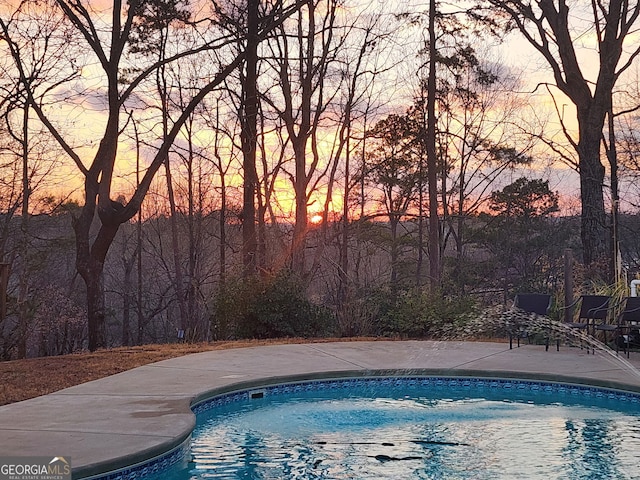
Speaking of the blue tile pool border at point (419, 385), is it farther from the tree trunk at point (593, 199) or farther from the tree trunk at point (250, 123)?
the tree trunk at point (593, 199)

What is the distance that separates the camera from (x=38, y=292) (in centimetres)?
1800

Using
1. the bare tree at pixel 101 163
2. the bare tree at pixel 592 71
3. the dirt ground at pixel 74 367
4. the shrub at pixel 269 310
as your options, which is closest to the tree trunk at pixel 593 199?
the bare tree at pixel 592 71

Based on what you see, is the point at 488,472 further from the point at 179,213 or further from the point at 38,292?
the point at 179,213

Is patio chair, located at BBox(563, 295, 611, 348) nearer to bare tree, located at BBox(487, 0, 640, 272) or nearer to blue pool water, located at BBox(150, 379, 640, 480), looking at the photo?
blue pool water, located at BBox(150, 379, 640, 480)

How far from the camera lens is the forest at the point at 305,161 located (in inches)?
523

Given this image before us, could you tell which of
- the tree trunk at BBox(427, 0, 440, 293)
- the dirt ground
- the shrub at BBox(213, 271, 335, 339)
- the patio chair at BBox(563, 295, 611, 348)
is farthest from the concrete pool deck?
the tree trunk at BBox(427, 0, 440, 293)

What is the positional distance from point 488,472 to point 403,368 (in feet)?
10.3

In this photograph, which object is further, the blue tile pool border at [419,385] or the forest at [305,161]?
the forest at [305,161]

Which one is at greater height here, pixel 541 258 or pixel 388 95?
pixel 388 95

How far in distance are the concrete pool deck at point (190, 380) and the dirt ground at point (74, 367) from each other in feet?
0.94

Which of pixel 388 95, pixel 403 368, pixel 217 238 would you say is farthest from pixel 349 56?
pixel 403 368

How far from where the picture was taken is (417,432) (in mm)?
5504

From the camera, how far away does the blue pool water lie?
14.7 ft

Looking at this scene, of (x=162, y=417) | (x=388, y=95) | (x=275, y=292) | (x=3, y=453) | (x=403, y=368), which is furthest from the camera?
(x=388, y=95)
